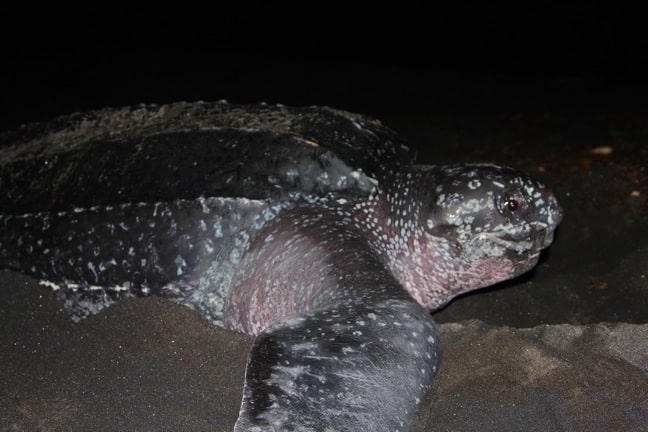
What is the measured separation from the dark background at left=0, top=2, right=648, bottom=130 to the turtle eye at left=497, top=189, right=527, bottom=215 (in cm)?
294

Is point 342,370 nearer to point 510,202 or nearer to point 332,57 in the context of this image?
point 510,202

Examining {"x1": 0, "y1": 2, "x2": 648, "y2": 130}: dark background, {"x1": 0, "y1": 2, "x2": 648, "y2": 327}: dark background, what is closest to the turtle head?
{"x1": 0, "y1": 2, "x2": 648, "y2": 327}: dark background

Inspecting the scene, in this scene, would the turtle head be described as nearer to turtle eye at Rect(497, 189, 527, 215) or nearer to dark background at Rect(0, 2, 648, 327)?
turtle eye at Rect(497, 189, 527, 215)

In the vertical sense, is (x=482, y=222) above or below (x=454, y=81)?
above

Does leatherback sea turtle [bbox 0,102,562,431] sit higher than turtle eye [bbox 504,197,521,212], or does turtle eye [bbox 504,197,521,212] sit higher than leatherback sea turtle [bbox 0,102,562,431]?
turtle eye [bbox 504,197,521,212]

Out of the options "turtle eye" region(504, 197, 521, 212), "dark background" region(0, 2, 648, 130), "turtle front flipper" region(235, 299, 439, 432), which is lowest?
"dark background" region(0, 2, 648, 130)

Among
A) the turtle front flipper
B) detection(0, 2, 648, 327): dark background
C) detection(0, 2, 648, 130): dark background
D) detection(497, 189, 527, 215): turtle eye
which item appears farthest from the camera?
detection(0, 2, 648, 130): dark background

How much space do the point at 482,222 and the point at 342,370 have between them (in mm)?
798

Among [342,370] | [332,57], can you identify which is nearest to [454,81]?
[332,57]

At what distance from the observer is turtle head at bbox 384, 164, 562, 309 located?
1836 millimetres

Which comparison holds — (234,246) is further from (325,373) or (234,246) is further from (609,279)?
(609,279)

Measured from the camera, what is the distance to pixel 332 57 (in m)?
7.26

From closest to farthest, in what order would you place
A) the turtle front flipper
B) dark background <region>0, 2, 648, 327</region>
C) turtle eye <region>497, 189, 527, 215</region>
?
the turtle front flipper
turtle eye <region>497, 189, 527, 215</region>
dark background <region>0, 2, 648, 327</region>

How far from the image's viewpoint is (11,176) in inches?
87.2
